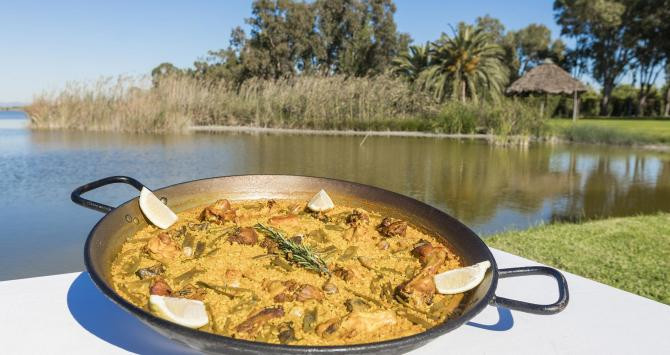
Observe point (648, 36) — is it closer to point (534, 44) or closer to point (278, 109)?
point (534, 44)

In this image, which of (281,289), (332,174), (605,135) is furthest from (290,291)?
(605,135)

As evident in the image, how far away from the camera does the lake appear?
12.5 feet

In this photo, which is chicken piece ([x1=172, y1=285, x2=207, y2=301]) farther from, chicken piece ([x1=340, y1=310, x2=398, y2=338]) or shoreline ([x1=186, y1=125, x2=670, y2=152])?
shoreline ([x1=186, y1=125, x2=670, y2=152])

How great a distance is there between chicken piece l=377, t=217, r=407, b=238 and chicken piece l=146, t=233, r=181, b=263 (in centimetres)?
56

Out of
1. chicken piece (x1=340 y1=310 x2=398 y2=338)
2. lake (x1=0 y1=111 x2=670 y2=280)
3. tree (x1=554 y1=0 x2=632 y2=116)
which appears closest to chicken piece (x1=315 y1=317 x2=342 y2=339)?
chicken piece (x1=340 y1=310 x2=398 y2=338)

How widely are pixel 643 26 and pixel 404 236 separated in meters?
31.3

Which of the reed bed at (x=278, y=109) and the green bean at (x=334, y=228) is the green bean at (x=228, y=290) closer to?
the green bean at (x=334, y=228)

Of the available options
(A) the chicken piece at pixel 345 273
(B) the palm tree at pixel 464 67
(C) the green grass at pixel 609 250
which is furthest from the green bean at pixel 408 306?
(B) the palm tree at pixel 464 67

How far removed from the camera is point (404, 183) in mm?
5809

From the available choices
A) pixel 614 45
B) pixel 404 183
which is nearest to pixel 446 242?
pixel 404 183

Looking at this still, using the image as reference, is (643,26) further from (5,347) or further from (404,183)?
(5,347)

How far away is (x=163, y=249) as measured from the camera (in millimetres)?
1030

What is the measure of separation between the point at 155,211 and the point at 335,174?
4.81 meters

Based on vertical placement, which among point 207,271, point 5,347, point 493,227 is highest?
point 207,271
